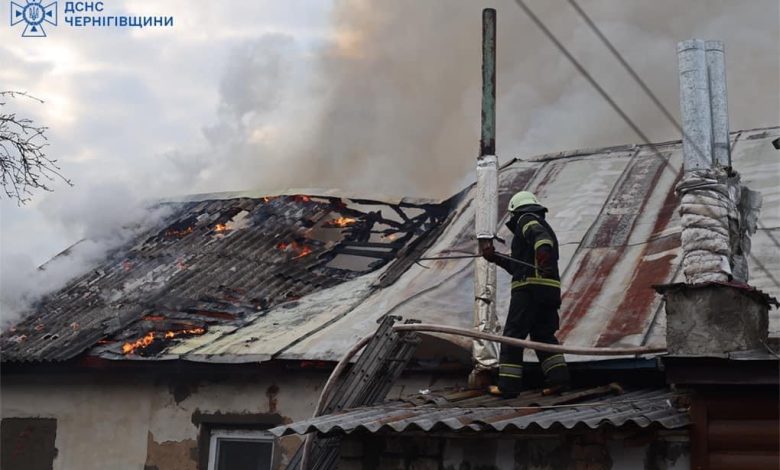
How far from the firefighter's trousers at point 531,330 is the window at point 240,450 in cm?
288

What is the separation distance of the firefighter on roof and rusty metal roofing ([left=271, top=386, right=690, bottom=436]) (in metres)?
0.17

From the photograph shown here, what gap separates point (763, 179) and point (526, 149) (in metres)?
5.83

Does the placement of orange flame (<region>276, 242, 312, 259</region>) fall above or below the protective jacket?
above

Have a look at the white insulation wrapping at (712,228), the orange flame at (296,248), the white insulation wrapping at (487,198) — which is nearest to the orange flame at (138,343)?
the orange flame at (296,248)

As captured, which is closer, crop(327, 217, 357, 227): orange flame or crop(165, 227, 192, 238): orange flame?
crop(327, 217, 357, 227): orange flame

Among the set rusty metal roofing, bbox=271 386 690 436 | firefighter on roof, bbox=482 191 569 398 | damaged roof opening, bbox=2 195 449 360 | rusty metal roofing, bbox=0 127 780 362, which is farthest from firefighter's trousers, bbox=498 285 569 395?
damaged roof opening, bbox=2 195 449 360

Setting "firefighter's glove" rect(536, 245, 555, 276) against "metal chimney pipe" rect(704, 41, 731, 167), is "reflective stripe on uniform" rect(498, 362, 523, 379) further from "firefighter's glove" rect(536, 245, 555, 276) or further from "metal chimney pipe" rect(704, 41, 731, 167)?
"metal chimney pipe" rect(704, 41, 731, 167)

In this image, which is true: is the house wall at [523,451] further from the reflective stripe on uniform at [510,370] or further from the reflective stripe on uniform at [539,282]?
the reflective stripe on uniform at [539,282]

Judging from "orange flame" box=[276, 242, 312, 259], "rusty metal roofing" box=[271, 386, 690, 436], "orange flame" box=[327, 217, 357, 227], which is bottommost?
"rusty metal roofing" box=[271, 386, 690, 436]

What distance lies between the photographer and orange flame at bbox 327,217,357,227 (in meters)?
13.6

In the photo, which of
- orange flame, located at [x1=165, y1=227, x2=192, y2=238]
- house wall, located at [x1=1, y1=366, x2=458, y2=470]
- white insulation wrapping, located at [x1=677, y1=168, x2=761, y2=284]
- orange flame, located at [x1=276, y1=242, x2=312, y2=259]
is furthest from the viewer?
orange flame, located at [x1=165, y1=227, x2=192, y2=238]

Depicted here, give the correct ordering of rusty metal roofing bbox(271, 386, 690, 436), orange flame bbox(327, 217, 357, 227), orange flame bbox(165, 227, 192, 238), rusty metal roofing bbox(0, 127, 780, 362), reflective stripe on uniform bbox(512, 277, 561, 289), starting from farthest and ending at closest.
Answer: orange flame bbox(165, 227, 192, 238)
orange flame bbox(327, 217, 357, 227)
rusty metal roofing bbox(0, 127, 780, 362)
reflective stripe on uniform bbox(512, 277, 561, 289)
rusty metal roofing bbox(271, 386, 690, 436)

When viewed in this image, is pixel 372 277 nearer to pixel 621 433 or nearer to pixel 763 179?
pixel 763 179

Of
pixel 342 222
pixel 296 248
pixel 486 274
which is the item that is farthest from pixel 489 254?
pixel 342 222
